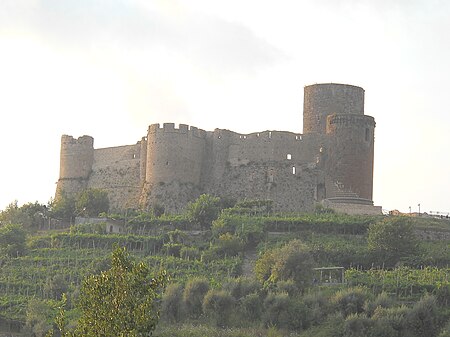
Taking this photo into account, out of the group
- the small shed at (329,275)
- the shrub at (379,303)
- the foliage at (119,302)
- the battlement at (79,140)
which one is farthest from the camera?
the battlement at (79,140)

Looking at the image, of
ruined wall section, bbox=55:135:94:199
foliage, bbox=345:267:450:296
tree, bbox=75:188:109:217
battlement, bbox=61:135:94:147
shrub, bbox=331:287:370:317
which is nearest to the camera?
shrub, bbox=331:287:370:317

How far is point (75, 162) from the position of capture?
1918 inches

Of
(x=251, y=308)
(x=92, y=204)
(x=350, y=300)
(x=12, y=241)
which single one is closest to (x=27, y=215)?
(x=92, y=204)

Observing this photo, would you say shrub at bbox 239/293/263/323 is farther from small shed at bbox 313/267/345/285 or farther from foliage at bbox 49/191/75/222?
foliage at bbox 49/191/75/222

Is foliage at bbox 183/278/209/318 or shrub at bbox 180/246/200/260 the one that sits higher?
shrub at bbox 180/246/200/260

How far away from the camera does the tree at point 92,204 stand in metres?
44.5

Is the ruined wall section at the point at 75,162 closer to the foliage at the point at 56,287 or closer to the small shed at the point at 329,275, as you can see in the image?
the foliage at the point at 56,287

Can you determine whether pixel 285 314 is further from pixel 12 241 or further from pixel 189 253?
pixel 12 241

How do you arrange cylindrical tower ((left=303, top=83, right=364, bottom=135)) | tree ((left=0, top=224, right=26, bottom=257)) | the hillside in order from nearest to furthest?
1. the hillside
2. tree ((left=0, top=224, right=26, bottom=257))
3. cylindrical tower ((left=303, top=83, right=364, bottom=135))

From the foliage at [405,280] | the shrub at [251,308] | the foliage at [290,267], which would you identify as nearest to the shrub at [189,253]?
the foliage at [290,267]

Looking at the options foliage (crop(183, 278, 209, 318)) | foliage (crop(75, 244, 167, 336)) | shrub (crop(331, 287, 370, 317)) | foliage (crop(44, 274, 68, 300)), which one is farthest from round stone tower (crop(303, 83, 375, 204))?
foliage (crop(75, 244, 167, 336))

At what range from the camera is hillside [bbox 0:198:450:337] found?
3112cm

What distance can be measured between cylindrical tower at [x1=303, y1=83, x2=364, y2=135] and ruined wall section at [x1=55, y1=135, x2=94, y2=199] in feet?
36.5

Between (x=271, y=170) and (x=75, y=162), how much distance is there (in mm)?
10561
